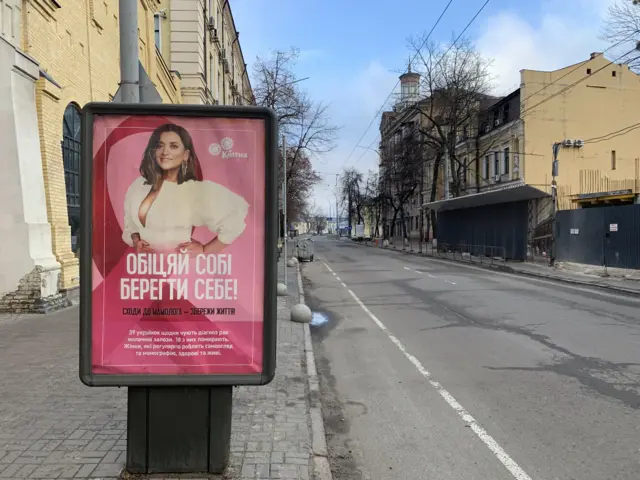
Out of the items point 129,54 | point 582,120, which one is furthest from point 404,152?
point 129,54

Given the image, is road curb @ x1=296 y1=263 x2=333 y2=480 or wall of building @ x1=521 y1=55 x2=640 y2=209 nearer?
road curb @ x1=296 y1=263 x2=333 y2=480

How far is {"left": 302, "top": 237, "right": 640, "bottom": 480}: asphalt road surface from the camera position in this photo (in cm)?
398

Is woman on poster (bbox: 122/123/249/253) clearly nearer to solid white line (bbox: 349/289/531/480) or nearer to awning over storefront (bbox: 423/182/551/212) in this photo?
solid white line (bbox: 349/289/531/480)

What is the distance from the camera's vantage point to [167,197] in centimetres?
315

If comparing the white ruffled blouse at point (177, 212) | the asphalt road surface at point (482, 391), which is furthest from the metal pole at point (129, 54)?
the asphalt road surface at point (482, 391)

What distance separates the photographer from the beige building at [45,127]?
9.38m

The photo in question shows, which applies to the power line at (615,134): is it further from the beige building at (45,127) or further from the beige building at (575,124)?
the beige building at (45,127)

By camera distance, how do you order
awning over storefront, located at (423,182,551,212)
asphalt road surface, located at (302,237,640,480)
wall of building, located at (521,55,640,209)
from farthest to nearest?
wall of building, located at (521,55,640,209) → awning over storefront, located at (423,182,551,212) → asphalt road surface, located at (302,237,640,480)

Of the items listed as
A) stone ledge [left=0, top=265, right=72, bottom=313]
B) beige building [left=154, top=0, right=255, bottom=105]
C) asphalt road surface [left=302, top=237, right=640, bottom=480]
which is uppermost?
beige building [left=154, top=0, right=255, bottom=105]

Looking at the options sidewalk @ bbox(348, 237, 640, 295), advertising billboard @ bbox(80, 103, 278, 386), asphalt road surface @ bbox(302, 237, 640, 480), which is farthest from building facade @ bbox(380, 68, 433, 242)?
advertising billboard @ bbox(80, 103, 278, 386)

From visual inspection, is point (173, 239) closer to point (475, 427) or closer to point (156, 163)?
point (156, 163)

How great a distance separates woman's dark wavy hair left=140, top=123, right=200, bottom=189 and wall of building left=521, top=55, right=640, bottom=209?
116 ft

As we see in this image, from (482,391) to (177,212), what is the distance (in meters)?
4.19

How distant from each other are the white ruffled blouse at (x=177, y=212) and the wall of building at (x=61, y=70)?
846cm
